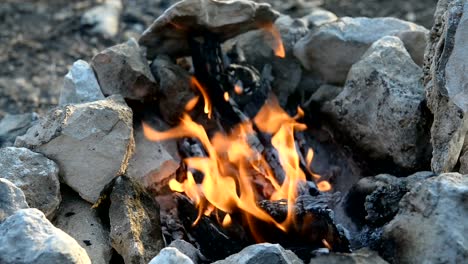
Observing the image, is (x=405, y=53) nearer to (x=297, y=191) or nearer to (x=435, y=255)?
(x=297, y=191)

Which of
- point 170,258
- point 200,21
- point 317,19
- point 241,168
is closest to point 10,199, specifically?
point 170,258

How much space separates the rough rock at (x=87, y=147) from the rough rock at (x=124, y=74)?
0.40 metres

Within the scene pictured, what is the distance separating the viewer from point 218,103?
3273 millimetres

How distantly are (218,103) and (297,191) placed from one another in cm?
63

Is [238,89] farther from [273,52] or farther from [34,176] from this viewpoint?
[34,176]

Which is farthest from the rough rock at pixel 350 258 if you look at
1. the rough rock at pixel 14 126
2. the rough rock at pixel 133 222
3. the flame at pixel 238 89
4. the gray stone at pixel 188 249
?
the rough rock at pixel 14 126

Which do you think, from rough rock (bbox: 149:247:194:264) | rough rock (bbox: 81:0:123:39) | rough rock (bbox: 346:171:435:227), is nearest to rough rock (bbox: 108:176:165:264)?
rough rock (bbox: 149:247:194:264)

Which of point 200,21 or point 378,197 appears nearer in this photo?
point 378,197

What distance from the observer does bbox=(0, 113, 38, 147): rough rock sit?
341cm

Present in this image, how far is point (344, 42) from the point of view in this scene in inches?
134

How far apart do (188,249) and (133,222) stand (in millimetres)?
221

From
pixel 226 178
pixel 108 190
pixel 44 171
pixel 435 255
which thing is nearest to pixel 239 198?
pixel 226 178

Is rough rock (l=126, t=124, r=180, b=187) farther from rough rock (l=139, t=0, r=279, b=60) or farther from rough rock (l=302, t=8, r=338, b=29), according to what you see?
rough rock (l=302, t=8, r=338, b=29)

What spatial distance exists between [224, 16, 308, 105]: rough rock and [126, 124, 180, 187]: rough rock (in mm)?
755
